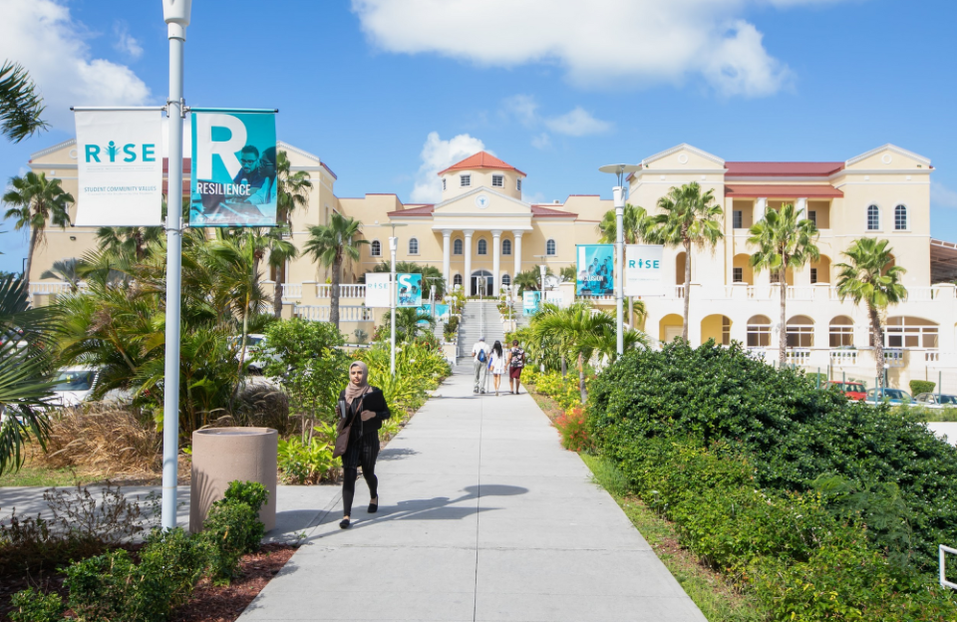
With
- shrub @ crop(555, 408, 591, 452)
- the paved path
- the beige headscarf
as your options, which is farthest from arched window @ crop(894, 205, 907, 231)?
the beige headscarf

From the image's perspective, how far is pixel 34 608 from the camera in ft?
12.3

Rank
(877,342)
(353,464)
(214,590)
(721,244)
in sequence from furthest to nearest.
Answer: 1. (721,244)
2. (877,342)
3. (353,464)
4. (214,590)

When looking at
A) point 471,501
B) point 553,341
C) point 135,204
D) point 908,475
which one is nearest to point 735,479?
point 908,475

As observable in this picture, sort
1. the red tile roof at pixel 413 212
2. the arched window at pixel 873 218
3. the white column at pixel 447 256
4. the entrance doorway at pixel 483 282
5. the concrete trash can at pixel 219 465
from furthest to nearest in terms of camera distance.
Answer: the red tile roof at pixel 413 212 < the entrance doorway at pixel 483 282 < the white column at pixel 447 256 < the arched window at pixel 873 218 < the concrete trash can at pixel 219 465

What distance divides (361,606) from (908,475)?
18.8 feet

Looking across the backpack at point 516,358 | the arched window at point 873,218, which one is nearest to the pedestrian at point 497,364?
the backpack at point 516,358

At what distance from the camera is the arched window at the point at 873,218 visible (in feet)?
169

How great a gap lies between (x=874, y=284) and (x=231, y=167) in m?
41.0

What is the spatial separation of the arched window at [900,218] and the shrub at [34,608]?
57584 millimetres

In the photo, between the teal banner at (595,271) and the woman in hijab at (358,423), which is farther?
the teal banner at (595,271)

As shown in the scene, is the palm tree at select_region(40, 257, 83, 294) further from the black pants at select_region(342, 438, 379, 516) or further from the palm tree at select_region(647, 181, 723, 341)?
the palm tree at select_region(647, 181, 723, 341)

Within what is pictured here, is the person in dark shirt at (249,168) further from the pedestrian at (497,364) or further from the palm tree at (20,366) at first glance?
the pedestrian at (497,364)

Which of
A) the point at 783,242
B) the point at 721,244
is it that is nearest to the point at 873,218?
the point at 721,244

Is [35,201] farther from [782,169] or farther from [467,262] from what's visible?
[782,169]
